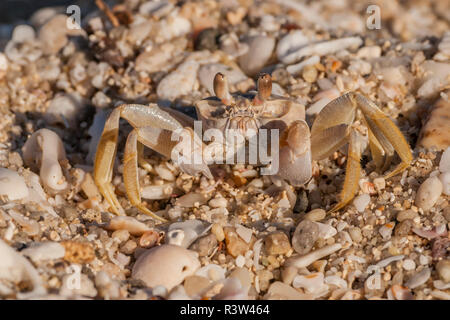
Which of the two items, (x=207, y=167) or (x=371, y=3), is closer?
(x=207, y=167)

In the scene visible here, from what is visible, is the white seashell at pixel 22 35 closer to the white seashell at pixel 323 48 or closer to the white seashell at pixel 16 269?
the white seashell at pixel 323 48

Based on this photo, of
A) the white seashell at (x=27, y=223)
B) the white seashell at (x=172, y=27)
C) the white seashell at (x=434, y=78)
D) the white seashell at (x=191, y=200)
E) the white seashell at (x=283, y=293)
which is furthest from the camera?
the white seashell at (x=172, y=27)

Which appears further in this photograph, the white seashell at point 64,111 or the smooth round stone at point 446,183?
the white seashell at point 64,111

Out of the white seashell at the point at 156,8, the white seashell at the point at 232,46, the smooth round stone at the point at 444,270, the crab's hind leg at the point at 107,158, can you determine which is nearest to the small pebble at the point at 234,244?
the crab's hind leg at the point at 107,158

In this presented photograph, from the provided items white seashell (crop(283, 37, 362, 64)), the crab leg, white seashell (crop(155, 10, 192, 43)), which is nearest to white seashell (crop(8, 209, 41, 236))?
the crab leg

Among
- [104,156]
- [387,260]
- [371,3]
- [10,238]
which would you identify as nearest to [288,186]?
[387,260]

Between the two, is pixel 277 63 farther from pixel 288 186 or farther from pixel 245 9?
pixel 288 186

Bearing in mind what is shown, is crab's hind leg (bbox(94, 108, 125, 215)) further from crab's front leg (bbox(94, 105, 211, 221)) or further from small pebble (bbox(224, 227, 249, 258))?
small pebble (bbox(224, 227, 249, 258))
